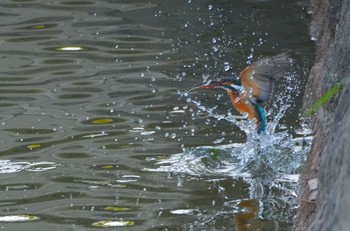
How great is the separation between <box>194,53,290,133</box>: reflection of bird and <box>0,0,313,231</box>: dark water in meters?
0.23

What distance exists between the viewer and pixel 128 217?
5.09 meters

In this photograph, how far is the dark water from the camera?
17.2ft

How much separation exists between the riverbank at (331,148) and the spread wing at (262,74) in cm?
54

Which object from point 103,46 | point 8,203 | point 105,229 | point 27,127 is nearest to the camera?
point 105,229

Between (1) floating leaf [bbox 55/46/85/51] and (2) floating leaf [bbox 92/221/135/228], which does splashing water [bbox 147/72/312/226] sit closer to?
(2) floating leaf [bbox 92/221/135/228]

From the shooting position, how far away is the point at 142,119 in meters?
6.90

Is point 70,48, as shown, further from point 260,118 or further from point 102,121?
point 260,118

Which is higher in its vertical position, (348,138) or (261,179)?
(348,138)

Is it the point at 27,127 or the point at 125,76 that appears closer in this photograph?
the point at 27,127

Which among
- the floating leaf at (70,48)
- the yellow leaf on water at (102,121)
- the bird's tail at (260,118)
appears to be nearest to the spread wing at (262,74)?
the bird's tail at (260,118)

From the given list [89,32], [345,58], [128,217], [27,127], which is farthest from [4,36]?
[345,58]

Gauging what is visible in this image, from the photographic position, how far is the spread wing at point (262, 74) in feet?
18.4

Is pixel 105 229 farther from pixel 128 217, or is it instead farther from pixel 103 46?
pixel 103 46

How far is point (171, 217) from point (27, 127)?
6.59ft
